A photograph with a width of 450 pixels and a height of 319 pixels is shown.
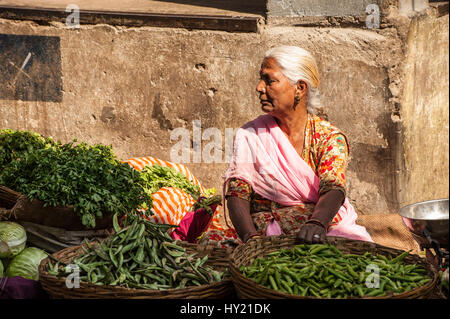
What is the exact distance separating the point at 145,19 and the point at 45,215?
244 cm

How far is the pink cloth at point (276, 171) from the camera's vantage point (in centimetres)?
381

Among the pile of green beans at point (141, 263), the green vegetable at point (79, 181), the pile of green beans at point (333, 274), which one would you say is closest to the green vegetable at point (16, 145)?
the green vegetable at point (79, 181)

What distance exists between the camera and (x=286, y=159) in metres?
3.86

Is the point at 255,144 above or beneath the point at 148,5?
beneath

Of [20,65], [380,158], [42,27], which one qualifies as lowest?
[380,158]

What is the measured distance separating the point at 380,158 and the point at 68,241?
3077mm

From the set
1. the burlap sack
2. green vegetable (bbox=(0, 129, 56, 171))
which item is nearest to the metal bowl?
the burlap sack

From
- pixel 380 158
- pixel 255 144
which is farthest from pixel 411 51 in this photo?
pixel 255 144

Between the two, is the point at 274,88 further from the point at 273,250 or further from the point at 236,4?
the point at 236,4

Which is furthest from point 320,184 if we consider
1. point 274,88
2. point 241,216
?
point 274,88

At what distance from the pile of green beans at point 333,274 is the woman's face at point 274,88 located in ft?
3.89
